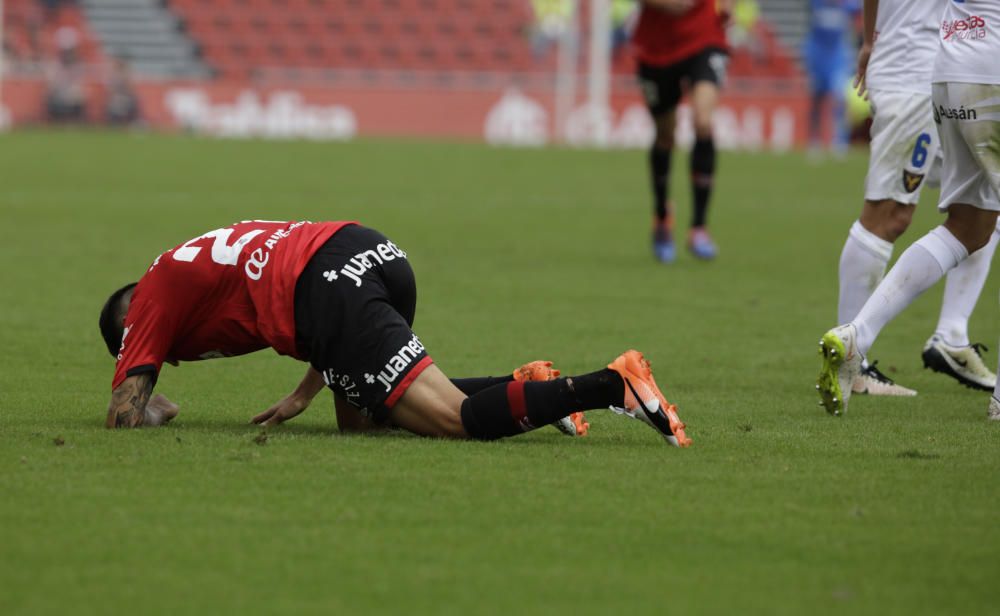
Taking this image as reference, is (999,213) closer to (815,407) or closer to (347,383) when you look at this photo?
(815,407)

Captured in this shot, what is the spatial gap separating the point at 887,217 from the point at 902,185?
152 millimetres

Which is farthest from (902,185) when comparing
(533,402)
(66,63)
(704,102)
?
(66,63)

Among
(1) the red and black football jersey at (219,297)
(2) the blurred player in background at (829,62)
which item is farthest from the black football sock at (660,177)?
(2) the blurred player in background at (829,62)

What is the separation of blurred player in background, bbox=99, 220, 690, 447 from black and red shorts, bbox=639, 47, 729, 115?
6689 mm

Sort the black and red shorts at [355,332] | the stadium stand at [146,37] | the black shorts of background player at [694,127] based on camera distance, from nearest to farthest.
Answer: the black and red shorts at [355,332]
the black shorts of background player at [694,127]
the stadium stand at [146,37]

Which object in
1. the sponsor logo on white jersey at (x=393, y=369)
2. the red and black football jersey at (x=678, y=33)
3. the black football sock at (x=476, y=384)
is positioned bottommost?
the red and black football jersey at (x=678, y=33)

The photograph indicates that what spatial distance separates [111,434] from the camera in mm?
4898

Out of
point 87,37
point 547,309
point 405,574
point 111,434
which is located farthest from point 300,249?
point 87,37

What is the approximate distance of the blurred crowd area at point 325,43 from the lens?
32.1 m

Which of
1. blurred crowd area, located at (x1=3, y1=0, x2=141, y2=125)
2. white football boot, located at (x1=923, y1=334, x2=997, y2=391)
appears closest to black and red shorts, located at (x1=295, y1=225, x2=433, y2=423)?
white football boot, located at (x1=923, y1=334, x2=997, y2=391)

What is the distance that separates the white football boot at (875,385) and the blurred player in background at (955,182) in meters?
0.68

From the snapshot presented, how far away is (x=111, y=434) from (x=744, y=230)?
9959mm

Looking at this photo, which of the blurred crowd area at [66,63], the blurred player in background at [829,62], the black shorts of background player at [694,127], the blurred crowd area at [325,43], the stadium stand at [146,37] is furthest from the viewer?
the stadium stand at [146,37]

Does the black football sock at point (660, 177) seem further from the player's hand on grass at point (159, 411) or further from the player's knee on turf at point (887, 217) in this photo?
the player's hand on grass at point (159, 411)
